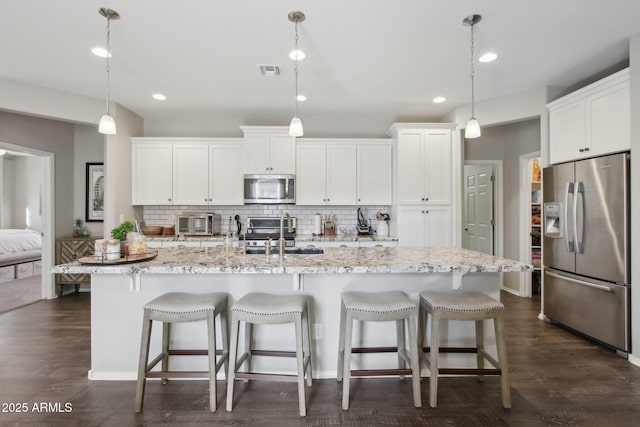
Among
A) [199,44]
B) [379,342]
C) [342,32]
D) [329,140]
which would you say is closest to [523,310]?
[379,342]

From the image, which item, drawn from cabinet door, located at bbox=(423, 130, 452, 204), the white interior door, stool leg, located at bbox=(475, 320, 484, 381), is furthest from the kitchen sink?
the white interior door

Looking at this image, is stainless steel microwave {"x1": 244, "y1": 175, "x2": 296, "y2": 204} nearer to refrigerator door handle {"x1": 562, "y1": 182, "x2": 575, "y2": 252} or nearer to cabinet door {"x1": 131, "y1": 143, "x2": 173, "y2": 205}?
cabinet door {"x1": 131, "y1": 143, "x2": 173, "y2": 205}

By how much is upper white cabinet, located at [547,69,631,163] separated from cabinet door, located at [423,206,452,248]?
1341 mm

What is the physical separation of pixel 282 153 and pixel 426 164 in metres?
2.01

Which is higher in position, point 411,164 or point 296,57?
point 296,57

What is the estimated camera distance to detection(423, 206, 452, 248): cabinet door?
13.6 feet

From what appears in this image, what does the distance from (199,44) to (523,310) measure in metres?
A: 4.68

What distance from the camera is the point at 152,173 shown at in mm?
4398

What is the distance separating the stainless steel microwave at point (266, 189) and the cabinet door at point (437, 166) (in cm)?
193

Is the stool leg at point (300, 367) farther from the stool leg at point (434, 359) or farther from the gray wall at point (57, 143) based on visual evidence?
the gray wall at point (57, 143)

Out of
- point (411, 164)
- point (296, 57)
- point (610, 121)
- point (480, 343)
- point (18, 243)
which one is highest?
point (296, 57)

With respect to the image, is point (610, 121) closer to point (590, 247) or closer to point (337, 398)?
point (590, 247)

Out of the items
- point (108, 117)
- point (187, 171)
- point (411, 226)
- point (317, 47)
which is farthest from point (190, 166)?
point (411, 226)

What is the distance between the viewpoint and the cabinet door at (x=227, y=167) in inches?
174
